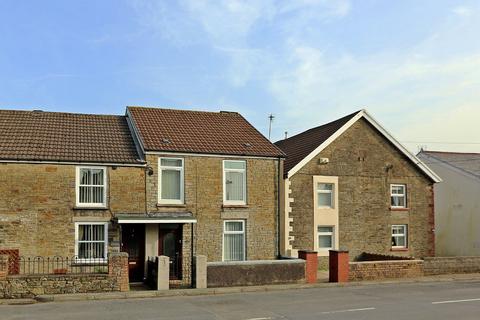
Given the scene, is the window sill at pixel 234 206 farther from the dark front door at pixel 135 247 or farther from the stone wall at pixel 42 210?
the stone wall at pixel 42 210

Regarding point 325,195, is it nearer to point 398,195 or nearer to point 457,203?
point 398,195

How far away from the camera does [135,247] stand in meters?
22.0

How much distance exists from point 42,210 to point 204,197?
6374mm

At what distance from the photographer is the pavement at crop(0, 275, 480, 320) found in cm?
1301

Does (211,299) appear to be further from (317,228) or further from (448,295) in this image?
(317,228)

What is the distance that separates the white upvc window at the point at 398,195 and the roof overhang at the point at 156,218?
11762 millimetres

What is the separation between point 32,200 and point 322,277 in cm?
1204

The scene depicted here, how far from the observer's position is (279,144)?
Answer: 35219mm

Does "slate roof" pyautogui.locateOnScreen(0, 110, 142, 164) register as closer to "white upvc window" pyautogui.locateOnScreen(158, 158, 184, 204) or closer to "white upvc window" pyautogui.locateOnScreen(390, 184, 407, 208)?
"white upvc window" pyautogui.locateOnScreen(158, 158, 184, 204)

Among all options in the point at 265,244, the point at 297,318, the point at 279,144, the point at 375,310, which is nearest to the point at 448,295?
the point at 375,310

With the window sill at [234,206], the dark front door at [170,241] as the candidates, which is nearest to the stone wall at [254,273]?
the dark front door at [170,241]

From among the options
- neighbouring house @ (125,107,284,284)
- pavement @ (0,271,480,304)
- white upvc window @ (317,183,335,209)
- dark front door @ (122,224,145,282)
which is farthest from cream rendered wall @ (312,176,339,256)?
dark front door @ (122,224,145,282)

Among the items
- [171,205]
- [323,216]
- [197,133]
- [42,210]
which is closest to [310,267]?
[171,205]

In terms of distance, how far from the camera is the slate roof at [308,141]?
27.6m
